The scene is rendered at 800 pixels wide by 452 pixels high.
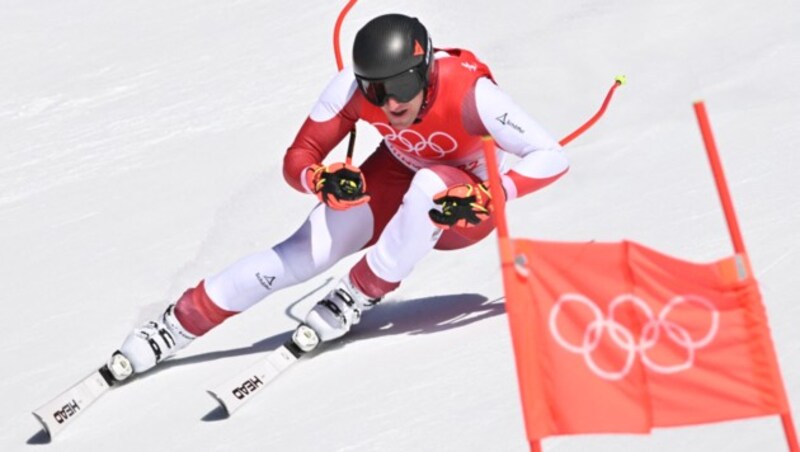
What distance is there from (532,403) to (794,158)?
370cm

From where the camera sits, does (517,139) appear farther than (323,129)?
No

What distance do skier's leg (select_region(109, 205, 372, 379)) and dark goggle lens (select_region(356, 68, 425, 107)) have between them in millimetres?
609

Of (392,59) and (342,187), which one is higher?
(392,59)

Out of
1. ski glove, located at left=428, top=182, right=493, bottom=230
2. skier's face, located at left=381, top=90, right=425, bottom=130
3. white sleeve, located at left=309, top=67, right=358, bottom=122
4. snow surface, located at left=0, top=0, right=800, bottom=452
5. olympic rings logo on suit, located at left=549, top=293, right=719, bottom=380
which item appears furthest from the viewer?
white sleeve, located at left=309, top=67, right=358, bottom=122

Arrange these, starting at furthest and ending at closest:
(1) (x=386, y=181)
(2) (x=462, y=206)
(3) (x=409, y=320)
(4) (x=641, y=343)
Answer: (3) (x=409, y=320)
(1) (x=386, y=181)
(2) (x=462, y=206)
(4) (x=641, y=343)

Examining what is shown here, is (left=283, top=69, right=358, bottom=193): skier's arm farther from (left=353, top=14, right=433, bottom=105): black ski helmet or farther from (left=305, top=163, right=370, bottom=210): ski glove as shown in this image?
(left=353, top=14, right=433, bottom=105): black ski helmet

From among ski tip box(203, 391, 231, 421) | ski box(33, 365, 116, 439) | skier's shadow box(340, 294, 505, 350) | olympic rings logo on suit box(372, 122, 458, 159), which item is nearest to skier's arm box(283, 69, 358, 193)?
olympic rings logo on suit box(372, 122, 458, 159)

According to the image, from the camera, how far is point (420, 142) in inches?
233

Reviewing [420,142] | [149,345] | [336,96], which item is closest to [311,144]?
[336,96]

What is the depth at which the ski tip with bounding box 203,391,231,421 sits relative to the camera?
18.0 ft

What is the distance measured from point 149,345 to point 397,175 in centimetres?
112

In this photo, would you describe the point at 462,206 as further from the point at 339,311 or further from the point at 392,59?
the point at 339,311

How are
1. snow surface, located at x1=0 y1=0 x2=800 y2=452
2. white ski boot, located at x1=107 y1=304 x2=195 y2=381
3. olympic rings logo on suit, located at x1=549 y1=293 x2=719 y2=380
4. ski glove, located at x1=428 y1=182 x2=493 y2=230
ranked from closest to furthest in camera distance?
olympic rings logo on suit, located at x1=549 y1=293 x2=719 y2=380, snow surface, located at x1=0 y1=0 x2=800 y2=452, ski glove, located at x1=428 y1=182 x2=493 y2=230, white ski boot, located at x1=107 y1=304 x2=195 y2=381

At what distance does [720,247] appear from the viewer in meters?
6.22
